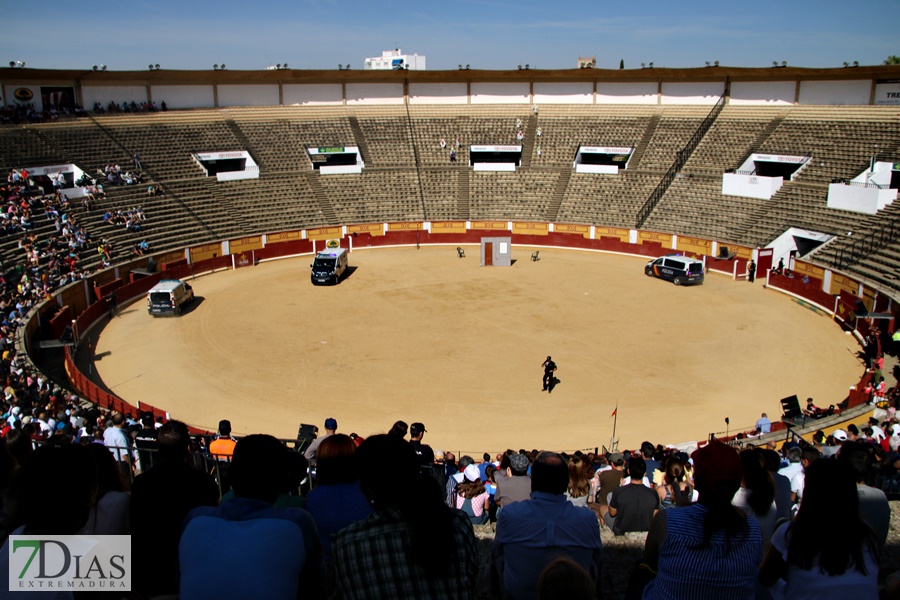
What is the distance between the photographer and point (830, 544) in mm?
4367

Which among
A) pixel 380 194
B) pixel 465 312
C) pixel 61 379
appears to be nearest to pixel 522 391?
pixel 465 312

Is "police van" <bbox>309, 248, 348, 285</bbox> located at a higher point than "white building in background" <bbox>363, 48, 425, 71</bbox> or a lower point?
lower

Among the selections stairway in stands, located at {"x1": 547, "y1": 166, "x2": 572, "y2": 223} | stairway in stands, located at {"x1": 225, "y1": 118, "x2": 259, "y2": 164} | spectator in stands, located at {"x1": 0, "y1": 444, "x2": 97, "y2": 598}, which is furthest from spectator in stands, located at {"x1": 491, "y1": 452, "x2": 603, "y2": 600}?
stairway in stands, located at {"x1": 225, "y1": 118, "x2": 259, "y2": 164}

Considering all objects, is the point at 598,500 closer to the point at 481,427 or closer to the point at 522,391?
the point at 481,427

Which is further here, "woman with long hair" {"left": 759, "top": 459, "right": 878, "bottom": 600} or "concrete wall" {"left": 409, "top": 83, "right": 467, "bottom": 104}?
"concrete wall" {"left": 409, "top": 83, "right": 467, "bottom": 104}

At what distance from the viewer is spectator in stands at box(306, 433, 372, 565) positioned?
5262mm

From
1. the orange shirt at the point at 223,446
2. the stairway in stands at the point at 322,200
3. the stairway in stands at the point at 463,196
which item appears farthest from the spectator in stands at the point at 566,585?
the stairway in stands at the point at 463,196

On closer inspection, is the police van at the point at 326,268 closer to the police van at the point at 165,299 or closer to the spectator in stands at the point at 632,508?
the police van at the point at 165,299

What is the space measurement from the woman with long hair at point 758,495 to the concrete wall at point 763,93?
52.9 meters

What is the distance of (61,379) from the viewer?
944 inches

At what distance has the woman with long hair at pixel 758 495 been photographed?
18.9 feet

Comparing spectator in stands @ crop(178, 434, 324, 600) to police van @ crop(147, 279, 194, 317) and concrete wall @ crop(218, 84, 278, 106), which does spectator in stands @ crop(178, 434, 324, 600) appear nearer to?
police van @ crop(147, 279, 194, 317)

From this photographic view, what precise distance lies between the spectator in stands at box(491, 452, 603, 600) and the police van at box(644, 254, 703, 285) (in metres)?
32.6

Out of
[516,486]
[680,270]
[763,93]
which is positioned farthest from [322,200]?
[516,486]
